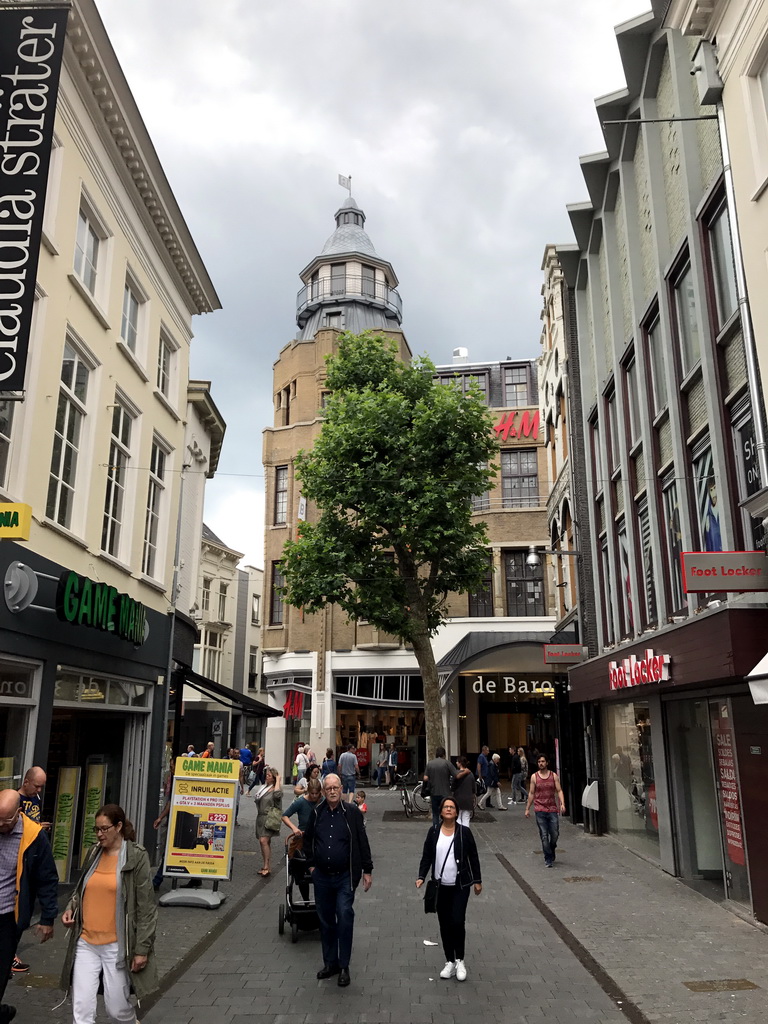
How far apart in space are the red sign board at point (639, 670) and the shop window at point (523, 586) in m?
18.6

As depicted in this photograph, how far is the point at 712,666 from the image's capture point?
994cm

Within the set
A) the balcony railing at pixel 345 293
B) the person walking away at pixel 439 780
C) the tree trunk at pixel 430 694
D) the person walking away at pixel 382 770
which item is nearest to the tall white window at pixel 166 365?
the person walking away at pixel 439 780

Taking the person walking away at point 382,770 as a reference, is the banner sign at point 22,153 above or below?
above

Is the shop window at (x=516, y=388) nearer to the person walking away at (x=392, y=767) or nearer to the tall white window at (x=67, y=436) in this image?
the person walking away at (x=392, y=767)

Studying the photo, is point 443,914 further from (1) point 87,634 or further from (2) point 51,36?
(2) point 51,36

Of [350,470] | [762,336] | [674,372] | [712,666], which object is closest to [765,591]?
[712,666]

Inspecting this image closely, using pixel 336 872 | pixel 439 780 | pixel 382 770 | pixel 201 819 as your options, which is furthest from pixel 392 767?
pixel 336 872

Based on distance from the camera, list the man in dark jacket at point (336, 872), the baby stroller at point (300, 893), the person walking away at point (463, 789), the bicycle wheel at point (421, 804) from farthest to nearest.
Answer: the bicycle wheel at point (421, 804), the person walking away at point (463, 789), the baby stroller at point (300, 893), the man in dark jacket at point (336, 872)

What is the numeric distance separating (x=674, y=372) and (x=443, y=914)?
8702 millimetres

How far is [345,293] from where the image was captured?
44125 mm

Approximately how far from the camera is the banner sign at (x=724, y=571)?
30.6 ft

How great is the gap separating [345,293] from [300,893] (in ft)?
125

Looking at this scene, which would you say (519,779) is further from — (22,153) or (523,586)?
(22,153)

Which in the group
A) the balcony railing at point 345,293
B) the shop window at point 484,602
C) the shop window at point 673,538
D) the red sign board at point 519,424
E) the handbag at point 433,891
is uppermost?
the balcony railing at point 345,293
